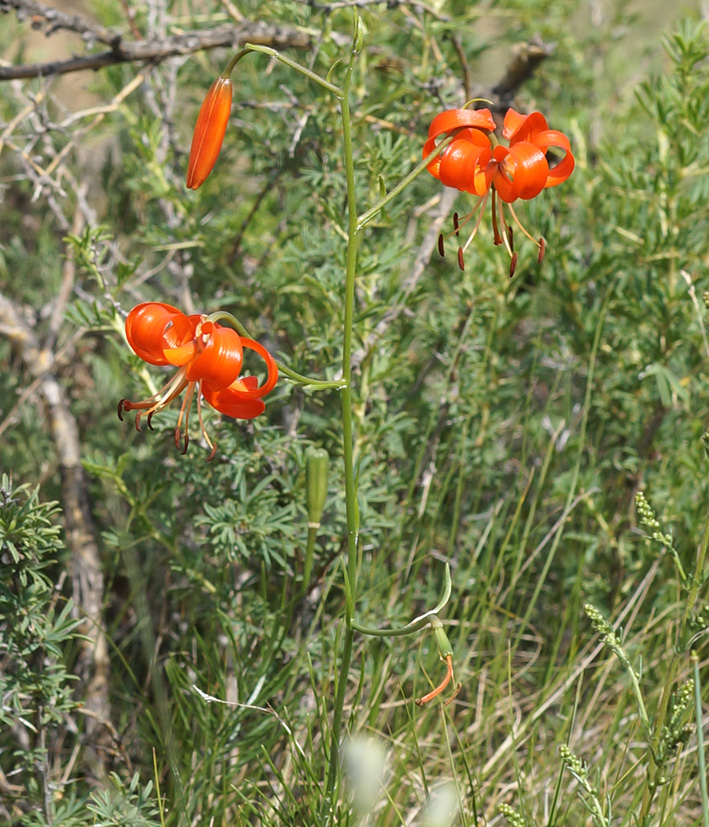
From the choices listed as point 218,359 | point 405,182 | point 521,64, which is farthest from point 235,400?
point 521,64

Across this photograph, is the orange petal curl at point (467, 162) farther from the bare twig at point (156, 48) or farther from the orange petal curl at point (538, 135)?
the bare twig at point (156, 48)

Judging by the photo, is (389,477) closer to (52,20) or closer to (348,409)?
(348,409)

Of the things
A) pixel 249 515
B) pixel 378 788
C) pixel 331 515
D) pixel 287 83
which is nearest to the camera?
pixel 378 788

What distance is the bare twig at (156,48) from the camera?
178 cm

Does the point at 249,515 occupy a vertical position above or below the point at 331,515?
above

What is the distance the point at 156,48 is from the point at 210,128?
0.89 m

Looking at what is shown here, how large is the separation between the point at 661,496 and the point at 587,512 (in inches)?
6.7

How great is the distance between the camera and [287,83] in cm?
232

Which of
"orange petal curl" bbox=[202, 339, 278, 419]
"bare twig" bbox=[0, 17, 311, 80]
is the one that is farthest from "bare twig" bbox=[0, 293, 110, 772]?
"orange petal curl" bbox=[202, 339, 278, 419]

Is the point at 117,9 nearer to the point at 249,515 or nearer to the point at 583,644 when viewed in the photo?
the point at 249,515

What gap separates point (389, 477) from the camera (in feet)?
5.85

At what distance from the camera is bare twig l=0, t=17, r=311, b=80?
5.85 ft

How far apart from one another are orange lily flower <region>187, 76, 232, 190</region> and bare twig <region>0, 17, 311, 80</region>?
0.82m

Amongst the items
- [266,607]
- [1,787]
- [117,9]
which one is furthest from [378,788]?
[117,9]
